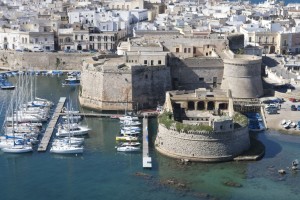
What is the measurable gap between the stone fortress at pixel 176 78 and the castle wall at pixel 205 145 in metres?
3.98

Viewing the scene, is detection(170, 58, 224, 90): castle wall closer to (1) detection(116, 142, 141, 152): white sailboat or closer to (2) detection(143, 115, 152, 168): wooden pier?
(2) detection(143, 115, 152, 168): wooden pier

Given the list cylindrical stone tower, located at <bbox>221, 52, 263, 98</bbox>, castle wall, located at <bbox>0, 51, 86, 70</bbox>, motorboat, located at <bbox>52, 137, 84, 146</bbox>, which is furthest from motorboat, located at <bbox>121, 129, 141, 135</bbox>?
castle wall, located at <bbox>0, 51, 86, 70</bbox>

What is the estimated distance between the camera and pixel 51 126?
42.7m

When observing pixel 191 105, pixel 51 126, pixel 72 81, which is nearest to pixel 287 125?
pixel 191 105

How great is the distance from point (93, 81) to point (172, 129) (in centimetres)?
1335

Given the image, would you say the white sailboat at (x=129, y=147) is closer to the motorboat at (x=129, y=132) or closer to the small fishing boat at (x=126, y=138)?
the small fishing boat at (x=126, y=138)

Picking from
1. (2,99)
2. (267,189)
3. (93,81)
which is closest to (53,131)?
(93,81)

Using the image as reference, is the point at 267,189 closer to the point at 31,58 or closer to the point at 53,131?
the point at 53,131

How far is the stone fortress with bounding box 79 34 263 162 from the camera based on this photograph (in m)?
44.4

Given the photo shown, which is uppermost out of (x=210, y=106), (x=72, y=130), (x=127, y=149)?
(x=210, y=106)

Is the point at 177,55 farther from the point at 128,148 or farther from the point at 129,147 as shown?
the point at 128,148

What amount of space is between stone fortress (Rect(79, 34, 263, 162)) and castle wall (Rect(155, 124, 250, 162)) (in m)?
3.98

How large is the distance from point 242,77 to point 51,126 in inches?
606

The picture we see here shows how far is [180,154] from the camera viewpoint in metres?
36.5
